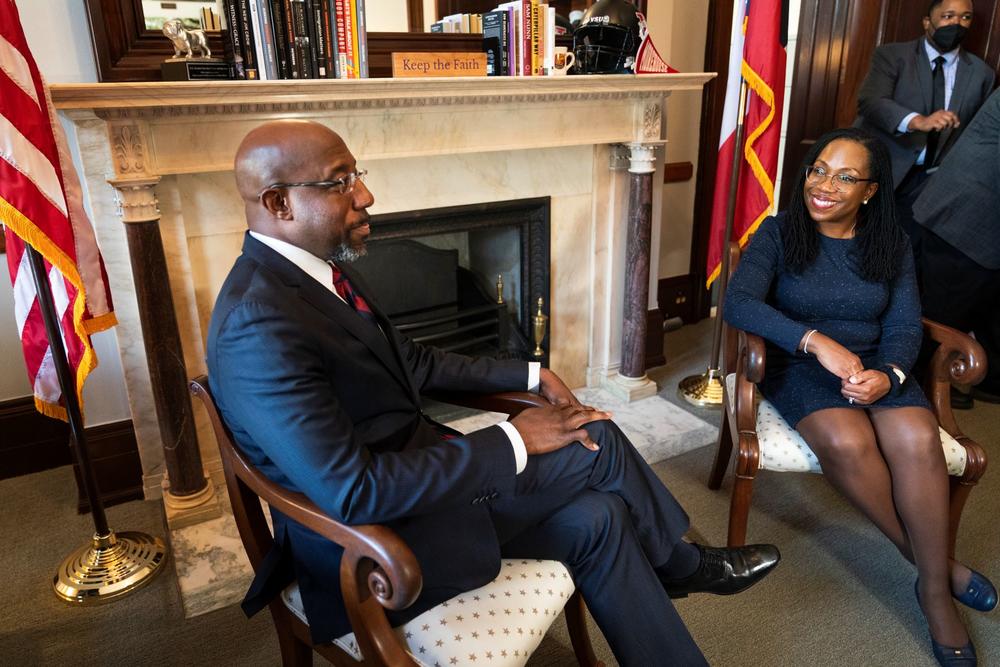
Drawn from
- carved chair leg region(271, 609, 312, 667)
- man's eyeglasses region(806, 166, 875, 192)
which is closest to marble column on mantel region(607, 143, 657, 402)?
man's eyeglasses region(806, 166, 875, 192)

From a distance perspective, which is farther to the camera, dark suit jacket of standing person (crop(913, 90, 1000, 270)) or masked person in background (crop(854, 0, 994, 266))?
masked person in background (crop(854, 0, 994, 266))

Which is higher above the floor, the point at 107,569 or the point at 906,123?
the point at 906,123

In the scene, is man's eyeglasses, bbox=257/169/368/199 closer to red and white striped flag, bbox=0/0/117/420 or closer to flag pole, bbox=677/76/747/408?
red and white striped flag, bbox=0/0/117/420

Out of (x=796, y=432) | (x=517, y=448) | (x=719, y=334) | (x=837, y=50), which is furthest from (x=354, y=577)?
(x=837, y=50)

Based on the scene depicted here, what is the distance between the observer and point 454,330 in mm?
2865

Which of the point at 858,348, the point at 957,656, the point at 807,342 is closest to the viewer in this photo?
the point at 957,656

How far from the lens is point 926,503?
1766mm

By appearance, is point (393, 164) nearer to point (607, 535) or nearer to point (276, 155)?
point (276, 155)

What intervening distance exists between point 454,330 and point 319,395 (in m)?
1.74

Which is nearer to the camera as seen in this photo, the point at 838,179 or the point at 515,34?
the point at 838,179

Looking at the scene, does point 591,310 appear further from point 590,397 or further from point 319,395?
point 319,395

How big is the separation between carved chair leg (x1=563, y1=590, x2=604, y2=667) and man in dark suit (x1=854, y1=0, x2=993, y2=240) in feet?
7.86

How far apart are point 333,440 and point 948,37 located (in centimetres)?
302

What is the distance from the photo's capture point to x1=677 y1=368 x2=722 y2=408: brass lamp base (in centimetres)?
304
